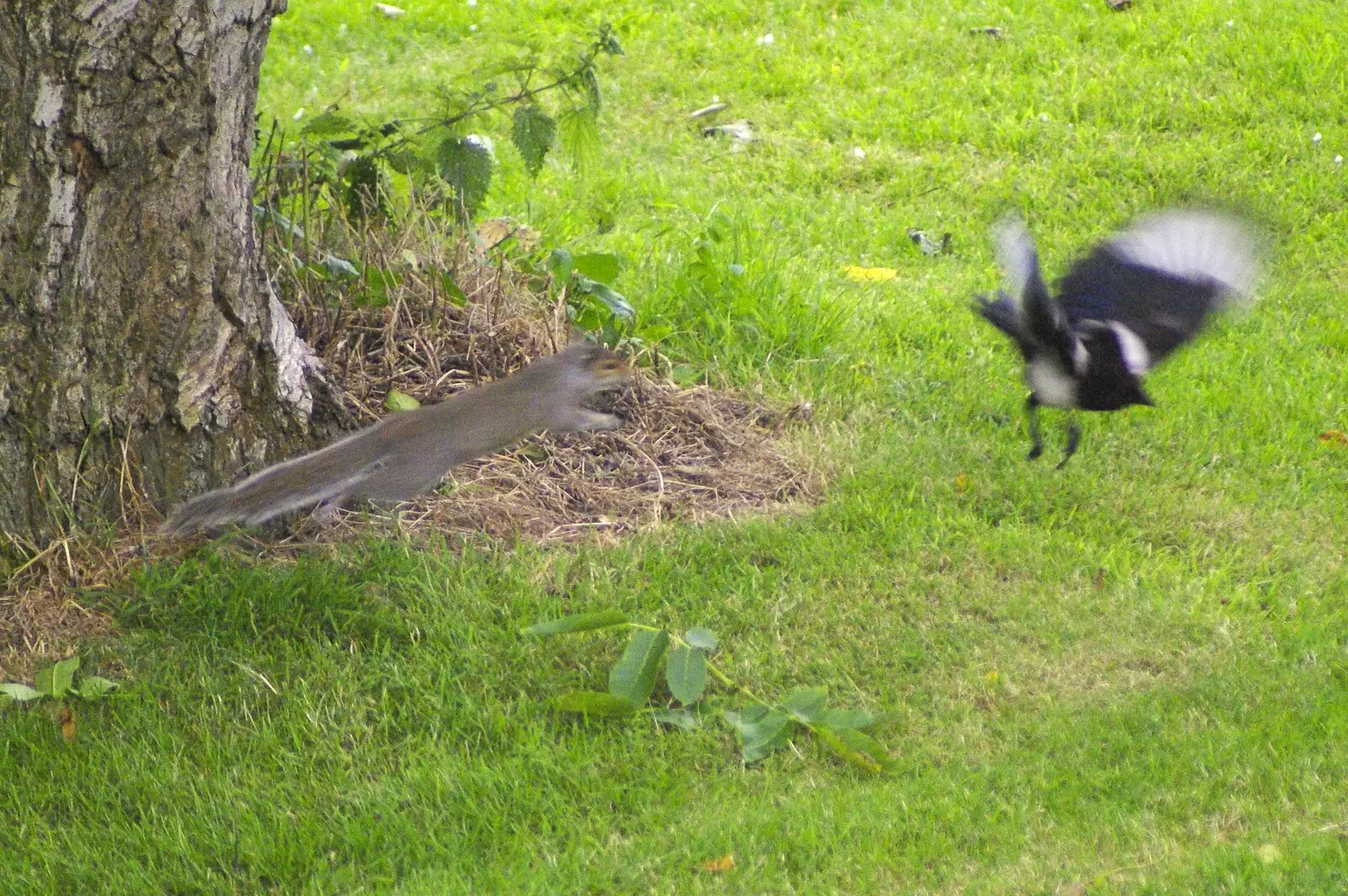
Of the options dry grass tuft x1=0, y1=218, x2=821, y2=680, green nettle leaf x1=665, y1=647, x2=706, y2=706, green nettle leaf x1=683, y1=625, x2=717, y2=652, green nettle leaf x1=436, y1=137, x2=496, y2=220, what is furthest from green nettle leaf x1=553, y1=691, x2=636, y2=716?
green nettle leaf x1=436, y1=137, x2=496, y2=220

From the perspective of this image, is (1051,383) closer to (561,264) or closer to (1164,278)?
(1164,278)

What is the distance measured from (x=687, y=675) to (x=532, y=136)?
2343 mm

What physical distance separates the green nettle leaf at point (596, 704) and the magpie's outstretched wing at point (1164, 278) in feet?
Result: 5.40

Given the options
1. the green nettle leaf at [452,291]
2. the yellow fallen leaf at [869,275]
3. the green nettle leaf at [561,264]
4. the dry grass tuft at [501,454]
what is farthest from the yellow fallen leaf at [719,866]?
the yellow fallen leaf at [869,275]

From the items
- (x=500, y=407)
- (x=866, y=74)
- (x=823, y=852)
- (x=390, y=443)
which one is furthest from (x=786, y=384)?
(x=866, y=74)

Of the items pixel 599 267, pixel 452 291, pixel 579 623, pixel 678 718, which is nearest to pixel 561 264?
pixel 599 267

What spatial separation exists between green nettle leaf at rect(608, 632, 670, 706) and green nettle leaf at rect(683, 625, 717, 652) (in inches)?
2.6

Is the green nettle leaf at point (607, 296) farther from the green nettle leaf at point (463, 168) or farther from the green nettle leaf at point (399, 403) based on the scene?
the green nettle leaf at point (399, 403)

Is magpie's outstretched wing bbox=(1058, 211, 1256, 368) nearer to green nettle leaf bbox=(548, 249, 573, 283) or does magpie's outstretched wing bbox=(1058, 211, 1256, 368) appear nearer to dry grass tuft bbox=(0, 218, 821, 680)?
dry grass tuft bbox=(0, 218, 821, 680)

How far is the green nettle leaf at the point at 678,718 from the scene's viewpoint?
12.9ft

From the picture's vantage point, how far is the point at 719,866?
3.40m

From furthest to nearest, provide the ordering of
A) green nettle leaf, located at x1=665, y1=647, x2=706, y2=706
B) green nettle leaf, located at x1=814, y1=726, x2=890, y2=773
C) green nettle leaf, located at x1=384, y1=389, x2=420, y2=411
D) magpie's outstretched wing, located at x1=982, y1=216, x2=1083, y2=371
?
1. green nettle leaf, located at x1=384, y1=389, x2=420, y2=411
2. green nettle leaf, located at x1=665, y1=647, x2=706, y2=706
3. green nettle leaf, located at x1=814, y1=726, x2=890, y2=773
4. magpie's outstretched wing, located at x1=982, y1=216, x2=1083, y2=371

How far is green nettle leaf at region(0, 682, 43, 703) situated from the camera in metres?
3.82

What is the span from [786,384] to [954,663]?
1723 mm
